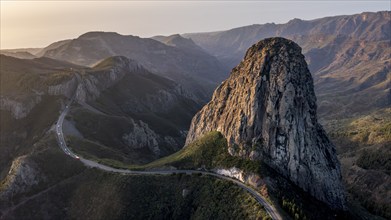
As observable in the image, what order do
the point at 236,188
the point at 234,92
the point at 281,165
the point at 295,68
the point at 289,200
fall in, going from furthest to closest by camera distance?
the point at 234,92
the point at 295,68
the point at 281,165
the point at 236,188
the point at 289,200

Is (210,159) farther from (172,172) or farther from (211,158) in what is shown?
(172,172)

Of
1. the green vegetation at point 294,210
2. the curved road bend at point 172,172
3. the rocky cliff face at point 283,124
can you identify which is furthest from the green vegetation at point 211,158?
the green vegetation at point 294,210

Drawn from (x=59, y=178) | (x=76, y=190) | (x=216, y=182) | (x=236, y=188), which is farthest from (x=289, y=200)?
(x=59, y=178)

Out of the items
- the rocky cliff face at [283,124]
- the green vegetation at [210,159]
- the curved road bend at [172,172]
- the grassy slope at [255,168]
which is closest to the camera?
the curved road bend at [172,172]

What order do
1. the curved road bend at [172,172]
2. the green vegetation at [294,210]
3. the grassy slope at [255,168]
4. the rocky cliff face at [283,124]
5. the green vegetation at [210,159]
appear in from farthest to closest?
the rocky cliff face at [283,124]
the green vegetation at [210,159]
the grassy slope at [255,168]
the curved road bend at [172,172]
the green vegetation at [294,210]

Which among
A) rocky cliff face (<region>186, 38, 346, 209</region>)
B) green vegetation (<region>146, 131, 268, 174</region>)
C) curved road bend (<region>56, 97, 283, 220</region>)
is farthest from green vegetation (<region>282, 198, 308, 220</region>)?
rocky cliff face (<region>186, 38, 346, 209</region>)

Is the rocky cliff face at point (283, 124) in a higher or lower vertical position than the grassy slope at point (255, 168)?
higher

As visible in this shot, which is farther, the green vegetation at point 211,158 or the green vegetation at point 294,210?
the green vegetation at point 211,158

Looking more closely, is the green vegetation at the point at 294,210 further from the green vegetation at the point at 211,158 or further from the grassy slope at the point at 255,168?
the green vegetation at the point at 211,158

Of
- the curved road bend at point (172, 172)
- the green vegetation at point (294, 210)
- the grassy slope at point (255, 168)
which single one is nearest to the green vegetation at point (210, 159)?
the grassy slope at point (255, 168)

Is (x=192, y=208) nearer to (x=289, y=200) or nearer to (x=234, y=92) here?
(x=289, y=200)
